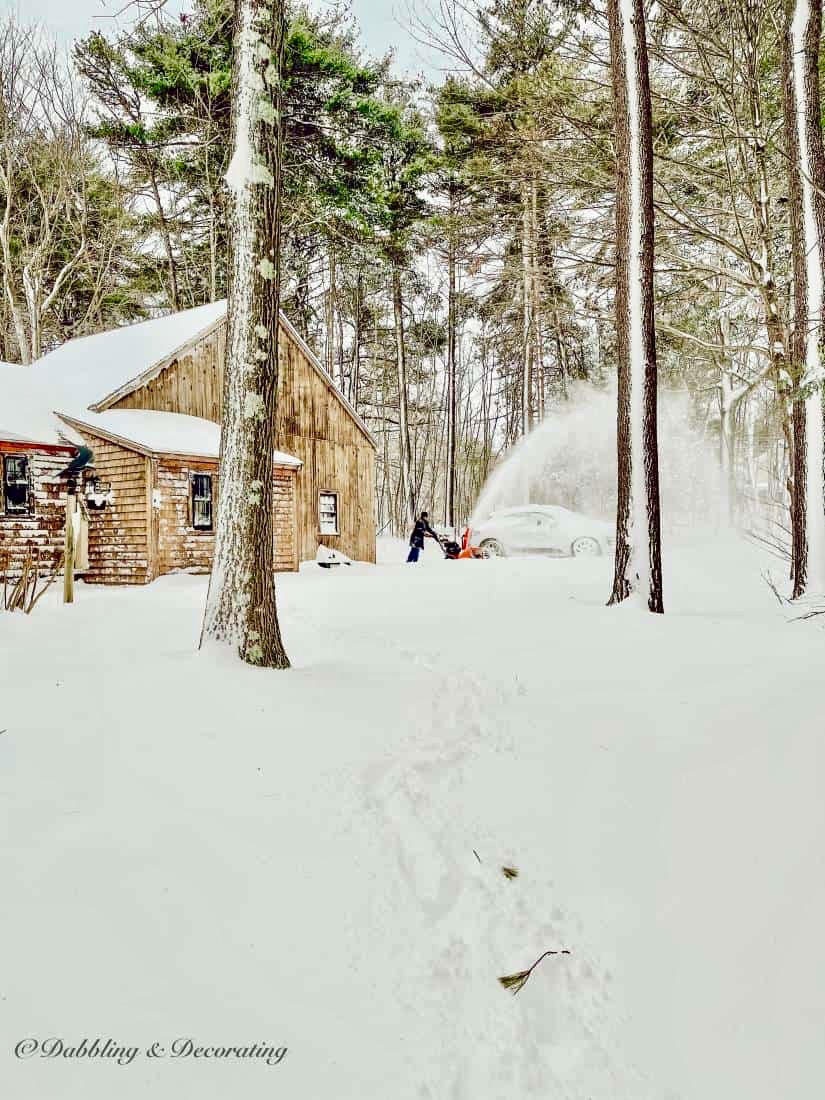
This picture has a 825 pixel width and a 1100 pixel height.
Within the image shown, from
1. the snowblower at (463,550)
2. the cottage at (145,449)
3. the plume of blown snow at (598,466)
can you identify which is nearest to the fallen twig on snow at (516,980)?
the cottage at (145,449)

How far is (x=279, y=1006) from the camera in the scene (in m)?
2.07

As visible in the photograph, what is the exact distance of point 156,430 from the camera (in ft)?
48.7

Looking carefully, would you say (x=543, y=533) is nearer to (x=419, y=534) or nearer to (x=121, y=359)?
(x=419, y=534)

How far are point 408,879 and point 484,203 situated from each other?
22.5 meters

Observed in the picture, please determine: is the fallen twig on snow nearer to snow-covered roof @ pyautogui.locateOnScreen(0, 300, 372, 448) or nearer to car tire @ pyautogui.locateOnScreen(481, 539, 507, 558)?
snow-covered roof @ pyautogui.locateOnScreen(0, 300, 372, 448)

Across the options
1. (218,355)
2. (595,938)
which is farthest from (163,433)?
(595,938)

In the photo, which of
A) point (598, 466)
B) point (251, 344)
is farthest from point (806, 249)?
point (598, 466)

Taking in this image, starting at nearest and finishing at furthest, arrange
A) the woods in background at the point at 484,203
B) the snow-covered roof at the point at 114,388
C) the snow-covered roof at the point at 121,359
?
the woods in background at the point at 484,203
the snow-covered roof at the point at 114,388
the snow-covered roof at the point at 121,359

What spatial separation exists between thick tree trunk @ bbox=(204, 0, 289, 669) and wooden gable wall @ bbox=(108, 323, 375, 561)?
11.0 meters

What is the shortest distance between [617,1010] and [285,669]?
309cm

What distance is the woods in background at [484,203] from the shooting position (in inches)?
380

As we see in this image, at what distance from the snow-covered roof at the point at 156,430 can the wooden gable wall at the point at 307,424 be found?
0.33 metres

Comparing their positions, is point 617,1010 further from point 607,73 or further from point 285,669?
point 607,73

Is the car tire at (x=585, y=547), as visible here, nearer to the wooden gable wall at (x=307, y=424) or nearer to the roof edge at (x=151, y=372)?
the wooden gable wall at (x=307, y=424)
